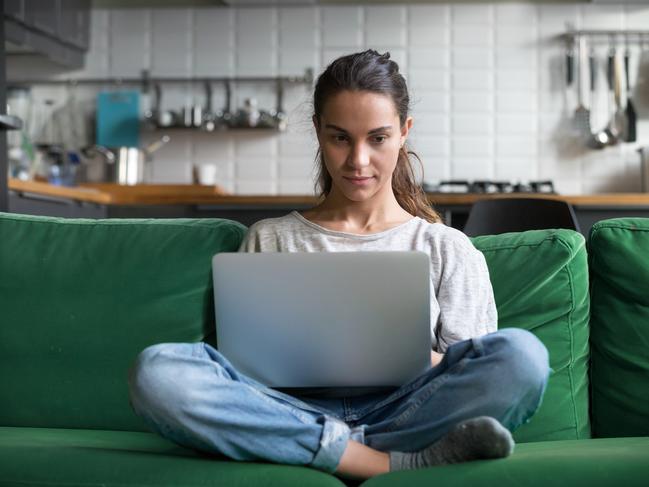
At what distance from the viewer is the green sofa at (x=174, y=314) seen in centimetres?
185

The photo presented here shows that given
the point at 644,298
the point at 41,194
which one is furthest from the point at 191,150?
the point at 644,298

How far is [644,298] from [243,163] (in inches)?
136

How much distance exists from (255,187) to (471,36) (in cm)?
137

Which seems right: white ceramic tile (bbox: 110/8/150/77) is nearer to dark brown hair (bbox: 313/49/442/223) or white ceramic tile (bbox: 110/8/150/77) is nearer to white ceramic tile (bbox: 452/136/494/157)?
white ceramic tile (bbox: 452/136/494/157)

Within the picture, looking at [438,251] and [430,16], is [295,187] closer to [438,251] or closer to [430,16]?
[430,16]

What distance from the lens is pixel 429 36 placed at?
5.04m

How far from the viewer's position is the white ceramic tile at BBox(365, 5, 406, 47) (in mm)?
5055

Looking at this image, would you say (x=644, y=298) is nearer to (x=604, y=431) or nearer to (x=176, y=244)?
(x=604, y=431)

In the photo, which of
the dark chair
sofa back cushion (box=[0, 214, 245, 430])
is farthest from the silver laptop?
the dark chair

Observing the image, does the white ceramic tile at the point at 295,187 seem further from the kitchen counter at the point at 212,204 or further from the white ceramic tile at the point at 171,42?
the white ceramic tile at the point at 171,42

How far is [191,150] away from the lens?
516 centimetres

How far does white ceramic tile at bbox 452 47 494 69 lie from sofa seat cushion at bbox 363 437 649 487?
3739 millimetres

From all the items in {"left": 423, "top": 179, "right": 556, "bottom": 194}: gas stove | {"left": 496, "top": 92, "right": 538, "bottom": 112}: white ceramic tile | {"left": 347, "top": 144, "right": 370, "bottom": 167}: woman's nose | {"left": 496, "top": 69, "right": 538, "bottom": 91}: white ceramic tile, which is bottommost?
{"left": 347, "top": 144, "right": 370, "bottom": 167}: woman's nose

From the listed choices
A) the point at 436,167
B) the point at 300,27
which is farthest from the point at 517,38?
the point at 300,27
